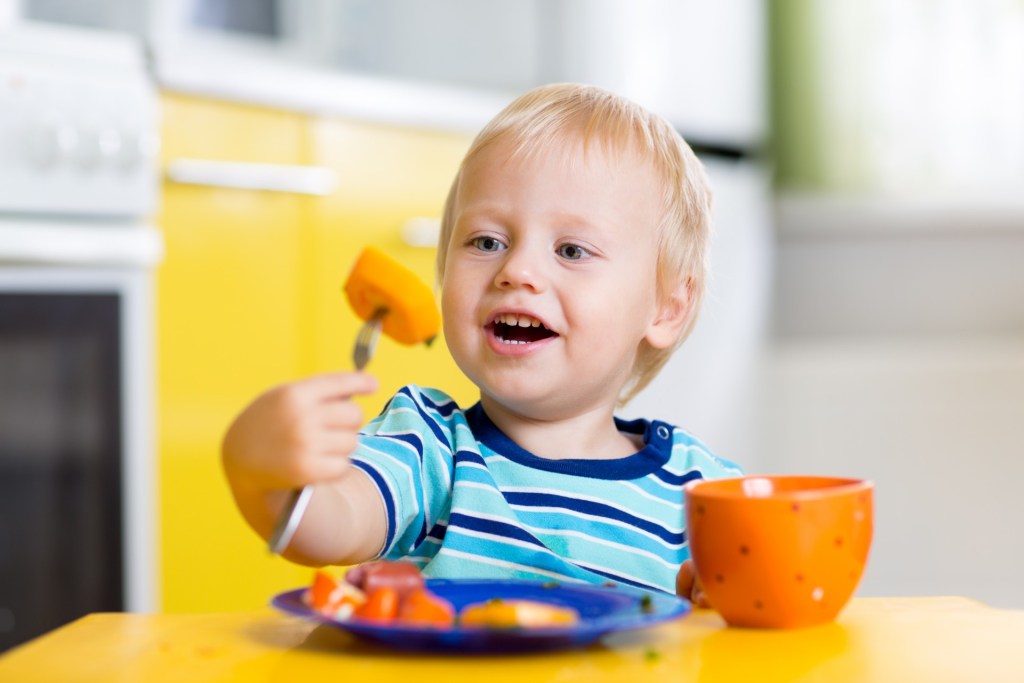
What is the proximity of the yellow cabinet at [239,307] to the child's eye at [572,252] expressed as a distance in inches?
33.7

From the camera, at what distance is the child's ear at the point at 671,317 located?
1.09 m

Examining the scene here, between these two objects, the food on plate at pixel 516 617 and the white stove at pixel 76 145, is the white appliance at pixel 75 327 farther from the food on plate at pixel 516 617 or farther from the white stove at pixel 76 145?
the food on plate at pixel 516 617

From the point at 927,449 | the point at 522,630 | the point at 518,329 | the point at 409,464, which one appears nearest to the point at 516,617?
the point at 522,630

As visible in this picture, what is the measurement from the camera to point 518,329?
3.18ft

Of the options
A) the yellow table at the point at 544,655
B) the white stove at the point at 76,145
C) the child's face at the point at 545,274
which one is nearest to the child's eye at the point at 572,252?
the child's face at the point at 545,274

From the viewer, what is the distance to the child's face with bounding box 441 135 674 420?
37.0 inches

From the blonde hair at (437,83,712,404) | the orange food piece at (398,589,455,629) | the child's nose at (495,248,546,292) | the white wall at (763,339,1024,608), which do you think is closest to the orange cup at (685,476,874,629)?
the orange food piece at (398,589,455,629)

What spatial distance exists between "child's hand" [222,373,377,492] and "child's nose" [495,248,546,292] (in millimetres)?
286

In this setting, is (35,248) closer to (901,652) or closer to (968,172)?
(901,652)

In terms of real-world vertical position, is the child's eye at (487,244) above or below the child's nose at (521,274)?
above

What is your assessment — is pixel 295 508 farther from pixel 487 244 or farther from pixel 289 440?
pixel 487 244

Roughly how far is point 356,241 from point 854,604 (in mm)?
1550

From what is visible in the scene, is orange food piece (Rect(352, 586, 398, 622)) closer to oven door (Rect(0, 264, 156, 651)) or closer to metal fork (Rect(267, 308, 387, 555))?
metal fork (Rect(267, 308, 387, 555))

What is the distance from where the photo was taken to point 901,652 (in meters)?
0.61
